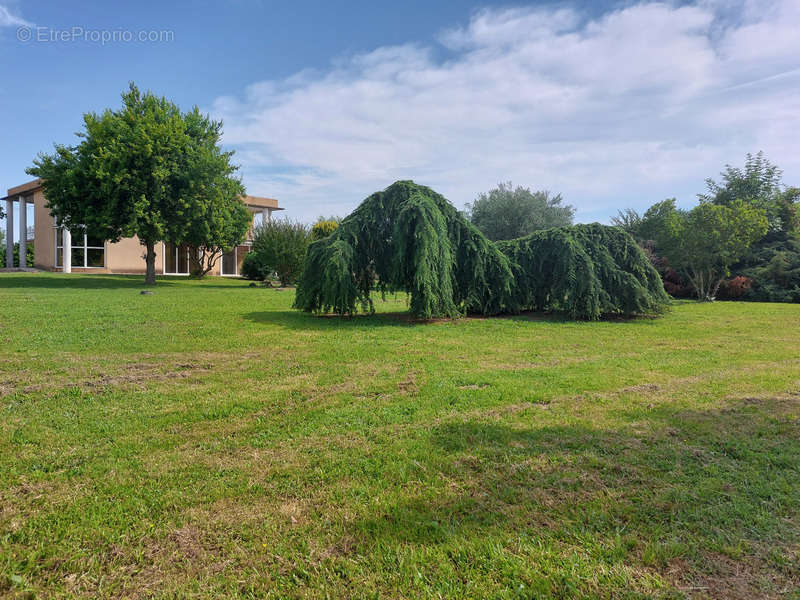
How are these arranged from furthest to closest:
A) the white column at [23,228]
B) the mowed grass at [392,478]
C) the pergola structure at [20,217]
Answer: the white column at [23,228], the pergola structure at [20,217], the mowed grass at [392,478]

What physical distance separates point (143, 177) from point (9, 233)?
23.6 m

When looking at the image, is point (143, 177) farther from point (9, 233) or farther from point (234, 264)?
point (9, 233)

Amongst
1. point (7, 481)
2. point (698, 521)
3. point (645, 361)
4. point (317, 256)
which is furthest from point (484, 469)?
point (317, 256)

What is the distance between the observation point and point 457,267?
1276cm

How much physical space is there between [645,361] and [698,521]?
17.5 feet

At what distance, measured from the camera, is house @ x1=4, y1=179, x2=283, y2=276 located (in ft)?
103

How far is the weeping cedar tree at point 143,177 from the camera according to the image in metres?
20.6

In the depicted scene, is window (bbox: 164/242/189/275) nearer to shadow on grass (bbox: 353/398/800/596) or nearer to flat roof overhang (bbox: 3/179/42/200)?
flat roof overhang (bbox: 3/179/42/200)

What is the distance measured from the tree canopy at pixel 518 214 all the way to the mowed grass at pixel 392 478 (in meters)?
29.1

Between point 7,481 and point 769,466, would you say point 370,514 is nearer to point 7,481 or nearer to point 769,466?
point 7,481

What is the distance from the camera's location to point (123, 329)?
9016 millimetres

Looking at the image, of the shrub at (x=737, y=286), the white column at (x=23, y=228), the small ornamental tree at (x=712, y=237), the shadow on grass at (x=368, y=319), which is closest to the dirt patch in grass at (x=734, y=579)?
the shadow on grass at (x=368, y=319)

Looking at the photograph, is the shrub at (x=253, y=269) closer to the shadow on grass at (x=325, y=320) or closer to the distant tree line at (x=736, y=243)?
the shadow on grass at (x=325, y=320)

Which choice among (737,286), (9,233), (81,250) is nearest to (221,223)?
(81,250)
